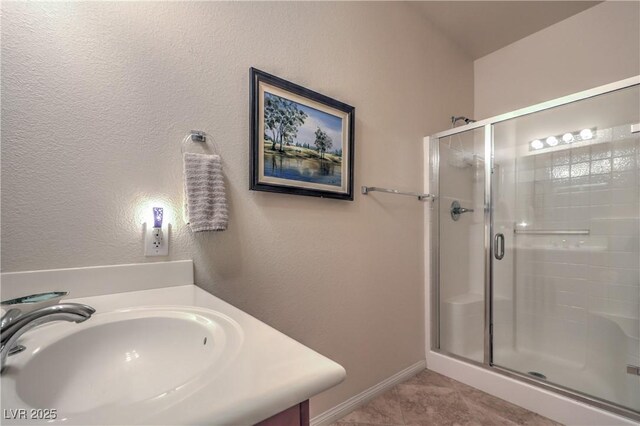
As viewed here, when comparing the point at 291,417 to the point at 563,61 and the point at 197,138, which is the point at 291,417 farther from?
the point at 563,61

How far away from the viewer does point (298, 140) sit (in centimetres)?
140

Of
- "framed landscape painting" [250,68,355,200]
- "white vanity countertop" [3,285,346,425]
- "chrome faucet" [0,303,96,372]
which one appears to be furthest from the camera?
"framed landscape painting" [250,68,355,200]

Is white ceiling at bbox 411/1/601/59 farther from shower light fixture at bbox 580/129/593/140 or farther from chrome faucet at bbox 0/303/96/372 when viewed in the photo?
chrome faucet at bbox 0/303/96/372

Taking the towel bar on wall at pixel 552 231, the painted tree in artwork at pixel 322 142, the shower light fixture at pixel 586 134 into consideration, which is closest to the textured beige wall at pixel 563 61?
the shower light fixture at pixel 586 134

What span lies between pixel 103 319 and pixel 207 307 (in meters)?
0.23

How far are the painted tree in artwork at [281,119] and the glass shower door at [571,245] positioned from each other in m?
1.39

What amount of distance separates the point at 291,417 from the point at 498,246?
1.95 meters

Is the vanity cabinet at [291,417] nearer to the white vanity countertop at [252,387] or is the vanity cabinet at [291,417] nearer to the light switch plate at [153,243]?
the white vanity countertop at [252,387]

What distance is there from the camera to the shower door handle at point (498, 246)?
1927 millimetres

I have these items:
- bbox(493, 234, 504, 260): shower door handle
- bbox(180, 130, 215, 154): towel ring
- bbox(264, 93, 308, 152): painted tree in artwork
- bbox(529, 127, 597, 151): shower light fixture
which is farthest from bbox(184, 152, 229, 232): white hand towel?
bbox(529, 127, 597, 151): shower light fixture

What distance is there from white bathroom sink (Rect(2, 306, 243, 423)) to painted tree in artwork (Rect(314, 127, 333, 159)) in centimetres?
98

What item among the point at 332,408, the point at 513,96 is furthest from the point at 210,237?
the point at 513,96

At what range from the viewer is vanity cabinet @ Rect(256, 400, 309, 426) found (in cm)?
42

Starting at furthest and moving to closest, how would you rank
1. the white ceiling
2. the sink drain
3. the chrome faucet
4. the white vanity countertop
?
the white ceiling
the sink drain
the chrome faucet
the white vanity countertop
